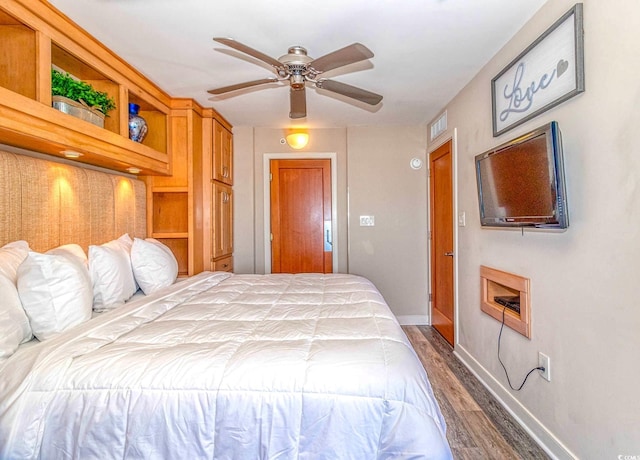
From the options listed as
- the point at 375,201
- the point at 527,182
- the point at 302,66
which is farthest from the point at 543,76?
the point at 375,201

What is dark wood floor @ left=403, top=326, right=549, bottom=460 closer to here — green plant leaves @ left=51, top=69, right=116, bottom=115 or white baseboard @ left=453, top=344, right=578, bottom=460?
Answer: white baseboard @ left=453, top=344, right=578, bottom=460

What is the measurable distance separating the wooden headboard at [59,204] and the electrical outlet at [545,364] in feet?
9.59

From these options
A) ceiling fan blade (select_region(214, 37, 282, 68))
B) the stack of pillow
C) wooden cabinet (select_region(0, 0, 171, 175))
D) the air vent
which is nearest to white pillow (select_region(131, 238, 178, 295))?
the stack of pillow

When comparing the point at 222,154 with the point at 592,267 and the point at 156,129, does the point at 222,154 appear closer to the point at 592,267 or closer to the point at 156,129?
the point at 156,129

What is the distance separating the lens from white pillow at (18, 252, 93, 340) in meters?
1.44

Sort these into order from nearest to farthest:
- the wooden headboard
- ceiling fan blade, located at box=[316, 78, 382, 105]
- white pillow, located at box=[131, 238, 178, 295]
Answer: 1. the wooden headboard
2. ceiling fan blade, located at box=[316, 78, 382, 105]
3. white pillow, located at box=[131, 238, 178, 295]

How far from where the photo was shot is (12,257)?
5.10ft

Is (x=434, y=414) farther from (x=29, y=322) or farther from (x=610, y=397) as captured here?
(x=29, y=322)

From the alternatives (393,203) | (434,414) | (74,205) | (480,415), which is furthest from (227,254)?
(434,414)

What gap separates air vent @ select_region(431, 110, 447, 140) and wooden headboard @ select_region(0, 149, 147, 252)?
9.87ft

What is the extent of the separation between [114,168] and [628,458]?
3458 millimetres

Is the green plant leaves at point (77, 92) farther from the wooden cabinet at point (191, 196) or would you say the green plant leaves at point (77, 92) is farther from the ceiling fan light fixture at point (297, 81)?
the ceiling fan light fixture at point (297, 81)

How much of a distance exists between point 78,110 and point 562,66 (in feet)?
8.68

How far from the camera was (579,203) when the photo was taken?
154cm
